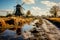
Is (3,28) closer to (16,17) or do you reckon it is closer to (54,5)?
(16,17)

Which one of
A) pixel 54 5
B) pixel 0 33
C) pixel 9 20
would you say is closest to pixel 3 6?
pixel 9 20

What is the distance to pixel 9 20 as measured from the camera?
13.0ft

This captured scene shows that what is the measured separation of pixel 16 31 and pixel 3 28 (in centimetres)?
31

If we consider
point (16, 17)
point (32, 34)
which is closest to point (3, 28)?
point (16, 17)

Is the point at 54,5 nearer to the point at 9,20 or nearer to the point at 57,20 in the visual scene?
the point at 57,20

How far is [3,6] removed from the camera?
397 centimetres

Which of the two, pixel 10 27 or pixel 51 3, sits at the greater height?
pixel 51 3

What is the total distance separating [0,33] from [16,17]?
55cm

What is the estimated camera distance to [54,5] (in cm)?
397

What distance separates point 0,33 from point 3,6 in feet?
2.15

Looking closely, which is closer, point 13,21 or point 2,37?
point 2,37

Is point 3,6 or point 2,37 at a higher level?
point 3,6

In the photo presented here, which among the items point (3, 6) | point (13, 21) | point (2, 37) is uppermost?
point (3, 6)

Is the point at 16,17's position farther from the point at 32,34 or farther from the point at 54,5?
the point at 54,5
